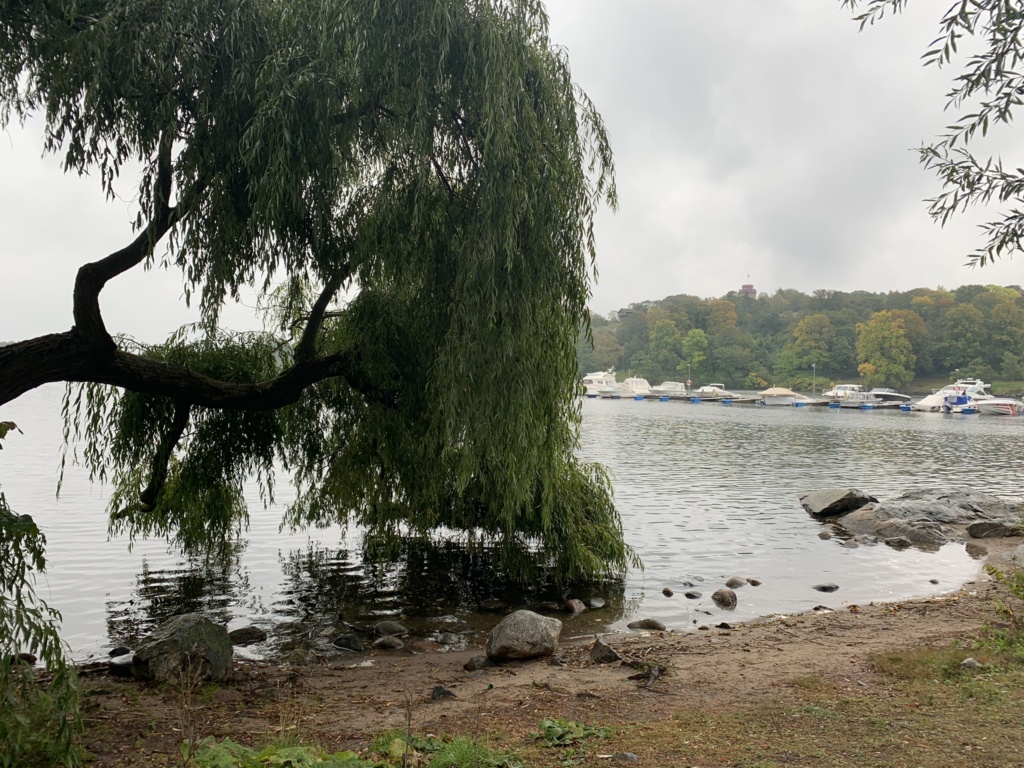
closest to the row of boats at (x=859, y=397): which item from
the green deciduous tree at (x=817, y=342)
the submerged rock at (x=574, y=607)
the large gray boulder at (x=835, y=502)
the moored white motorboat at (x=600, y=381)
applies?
the moored white motorboat at (x=600, y=381)

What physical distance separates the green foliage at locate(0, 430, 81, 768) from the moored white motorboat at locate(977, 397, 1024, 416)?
114238 millimetres

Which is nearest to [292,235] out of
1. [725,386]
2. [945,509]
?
[945,509]

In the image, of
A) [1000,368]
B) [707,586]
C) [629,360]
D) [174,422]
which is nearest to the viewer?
[174,422]

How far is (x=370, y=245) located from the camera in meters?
10.8

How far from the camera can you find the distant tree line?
120 meters

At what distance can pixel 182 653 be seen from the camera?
385 inches

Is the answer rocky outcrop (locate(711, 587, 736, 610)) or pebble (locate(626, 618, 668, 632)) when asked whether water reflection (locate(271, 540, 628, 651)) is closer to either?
pebble (locate(626, 618, 668, 632))

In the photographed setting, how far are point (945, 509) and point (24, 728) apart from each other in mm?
26215

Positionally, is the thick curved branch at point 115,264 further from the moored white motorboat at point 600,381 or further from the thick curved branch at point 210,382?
the moored white motorboat at point 600,381

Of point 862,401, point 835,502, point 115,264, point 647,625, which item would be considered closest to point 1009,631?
point 647,625

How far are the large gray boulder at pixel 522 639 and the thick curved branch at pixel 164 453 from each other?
19.4ft

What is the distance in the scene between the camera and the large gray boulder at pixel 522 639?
36.4 ft

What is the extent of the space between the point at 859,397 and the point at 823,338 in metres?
24.5

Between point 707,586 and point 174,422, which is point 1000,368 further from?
point 174,422
